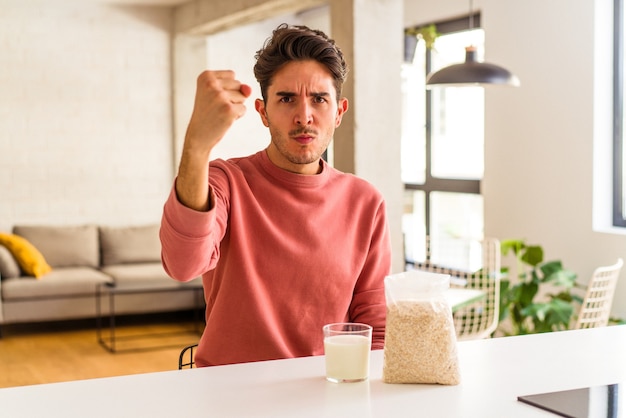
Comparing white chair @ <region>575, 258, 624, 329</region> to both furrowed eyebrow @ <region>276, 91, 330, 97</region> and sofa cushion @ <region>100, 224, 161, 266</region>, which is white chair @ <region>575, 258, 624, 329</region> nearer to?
furrowed eyebrow @ <region>276, 91, 330, 97</region>

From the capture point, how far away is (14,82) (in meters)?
6.76

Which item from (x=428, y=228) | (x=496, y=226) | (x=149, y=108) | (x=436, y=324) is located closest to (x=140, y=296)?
(x=149, y=108)

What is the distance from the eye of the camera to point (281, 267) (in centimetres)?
171

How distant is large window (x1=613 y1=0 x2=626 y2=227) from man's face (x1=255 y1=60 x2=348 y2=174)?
357 centimetres

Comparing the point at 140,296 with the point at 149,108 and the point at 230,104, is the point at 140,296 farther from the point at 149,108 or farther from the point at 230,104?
the point at 230,104

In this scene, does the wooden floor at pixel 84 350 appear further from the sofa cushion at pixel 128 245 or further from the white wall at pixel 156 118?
the white wall at pixel 156 118

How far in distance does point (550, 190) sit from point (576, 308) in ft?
2.44

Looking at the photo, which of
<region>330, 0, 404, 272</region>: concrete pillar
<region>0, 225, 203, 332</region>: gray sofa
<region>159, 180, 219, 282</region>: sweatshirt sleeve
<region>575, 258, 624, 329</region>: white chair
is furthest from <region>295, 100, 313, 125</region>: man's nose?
<region>0, 225, 203, 332</region>: gray sofa

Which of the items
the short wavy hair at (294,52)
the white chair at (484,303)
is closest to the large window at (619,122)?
the white chair at (484,303)

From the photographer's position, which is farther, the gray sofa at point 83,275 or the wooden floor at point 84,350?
the gray sofa at point 83,275

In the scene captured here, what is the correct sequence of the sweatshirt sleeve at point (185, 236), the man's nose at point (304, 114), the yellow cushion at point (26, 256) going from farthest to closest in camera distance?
1. the yellow cushion at point (26, 256)
2. the man's nose at point (304, 114)
3. the sweatshirt sleeve at point (185, 236)

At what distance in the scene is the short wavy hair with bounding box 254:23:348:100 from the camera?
174 centimetres

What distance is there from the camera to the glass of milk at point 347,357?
131 centimetres

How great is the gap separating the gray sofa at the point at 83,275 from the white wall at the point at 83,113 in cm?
29
